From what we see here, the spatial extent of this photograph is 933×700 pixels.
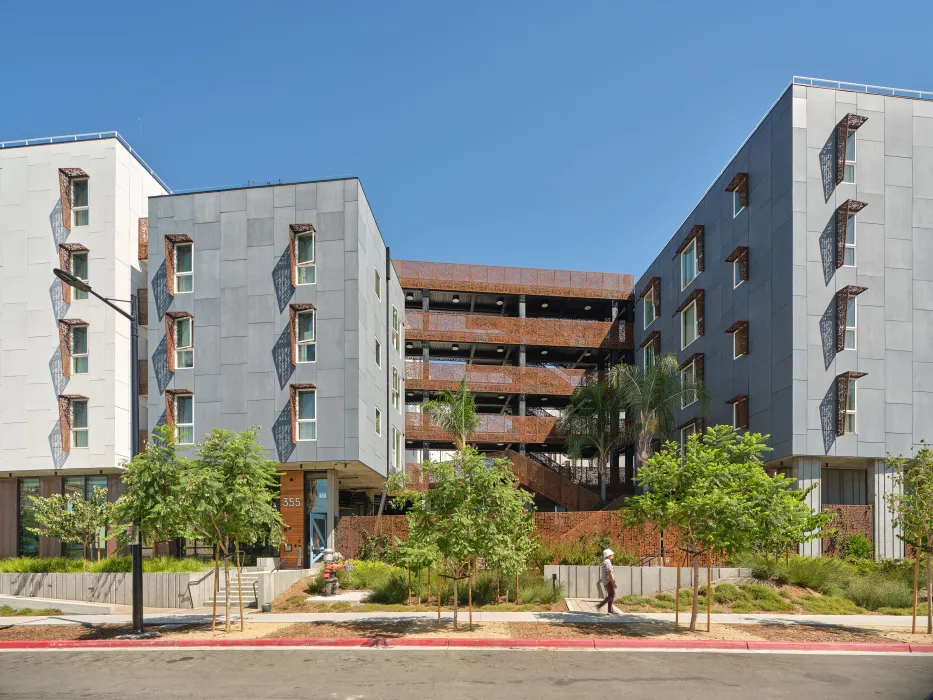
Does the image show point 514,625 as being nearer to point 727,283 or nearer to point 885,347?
point 885,347

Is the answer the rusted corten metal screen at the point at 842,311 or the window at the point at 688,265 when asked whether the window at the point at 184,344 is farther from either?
the rusted corten metal screen at the point at 842,311

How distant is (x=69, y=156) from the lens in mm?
34875

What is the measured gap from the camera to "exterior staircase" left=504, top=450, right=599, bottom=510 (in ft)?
154

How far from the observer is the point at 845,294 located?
32.1 m

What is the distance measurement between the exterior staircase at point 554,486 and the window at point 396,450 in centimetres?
695

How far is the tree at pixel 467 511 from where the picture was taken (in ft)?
61.9

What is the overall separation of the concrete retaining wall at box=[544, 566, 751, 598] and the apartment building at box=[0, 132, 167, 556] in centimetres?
1914

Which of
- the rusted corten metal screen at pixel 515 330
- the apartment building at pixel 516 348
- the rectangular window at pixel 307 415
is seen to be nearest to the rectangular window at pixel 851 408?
the apartment building at pixel 516 348

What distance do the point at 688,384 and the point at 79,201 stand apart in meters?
28.6

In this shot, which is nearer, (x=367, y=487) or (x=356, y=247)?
(x=356, y=247)

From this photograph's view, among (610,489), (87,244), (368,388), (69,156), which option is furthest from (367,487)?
(69,156)

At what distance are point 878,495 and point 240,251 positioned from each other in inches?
1057

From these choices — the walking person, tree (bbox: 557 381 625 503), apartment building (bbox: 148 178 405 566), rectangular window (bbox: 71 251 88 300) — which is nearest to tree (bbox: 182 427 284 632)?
the walking person

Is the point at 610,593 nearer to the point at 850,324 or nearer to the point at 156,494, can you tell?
the point at 156,494
